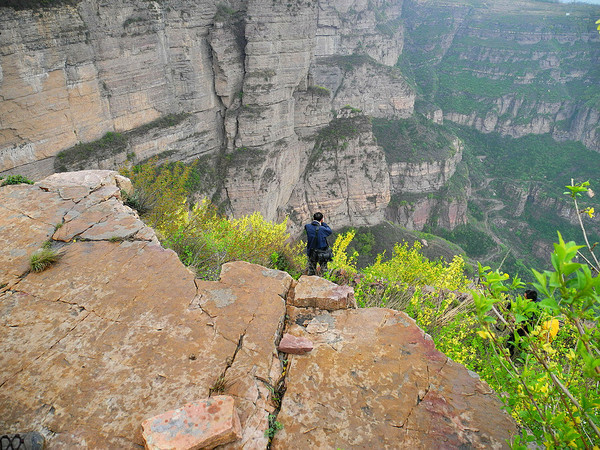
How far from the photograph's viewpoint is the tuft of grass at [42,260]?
4035 millimetres

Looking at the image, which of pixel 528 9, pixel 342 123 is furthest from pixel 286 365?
pixel 528 9

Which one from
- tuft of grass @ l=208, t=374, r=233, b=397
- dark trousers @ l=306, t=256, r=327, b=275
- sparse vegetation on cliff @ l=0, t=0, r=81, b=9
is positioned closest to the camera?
tuft of grass @ l=208, t=374, r=233, b=397

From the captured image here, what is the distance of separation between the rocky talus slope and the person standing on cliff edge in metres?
2.37

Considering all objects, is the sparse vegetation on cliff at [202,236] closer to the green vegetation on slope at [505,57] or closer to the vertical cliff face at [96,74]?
the vertical cliff face at [96,74]

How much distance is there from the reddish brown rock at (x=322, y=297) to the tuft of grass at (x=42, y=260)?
2.69 m

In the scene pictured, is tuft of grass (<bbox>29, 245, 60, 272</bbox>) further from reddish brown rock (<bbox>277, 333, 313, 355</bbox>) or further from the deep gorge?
the deep gorge

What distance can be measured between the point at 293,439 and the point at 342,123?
29.1m

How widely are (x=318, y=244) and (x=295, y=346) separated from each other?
3.46 m

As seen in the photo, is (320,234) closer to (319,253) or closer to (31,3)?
(319,253)

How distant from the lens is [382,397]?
302 cm

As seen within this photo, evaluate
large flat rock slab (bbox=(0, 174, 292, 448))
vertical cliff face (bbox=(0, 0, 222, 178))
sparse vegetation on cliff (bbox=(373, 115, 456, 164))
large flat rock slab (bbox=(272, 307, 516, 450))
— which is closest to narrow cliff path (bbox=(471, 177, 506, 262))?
sparse vegetation on cliff (bbox=(373, 115, 456, 164))

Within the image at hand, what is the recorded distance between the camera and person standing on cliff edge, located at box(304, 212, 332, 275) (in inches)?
262

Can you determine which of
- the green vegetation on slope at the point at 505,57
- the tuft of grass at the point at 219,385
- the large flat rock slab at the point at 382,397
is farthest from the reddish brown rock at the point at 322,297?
the green vegetation on slope at the point at 505,57

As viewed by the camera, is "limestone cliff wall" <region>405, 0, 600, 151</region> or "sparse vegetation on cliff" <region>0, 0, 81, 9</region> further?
"limestone cliff wall" <region>405, 0, 600, 151</region>
